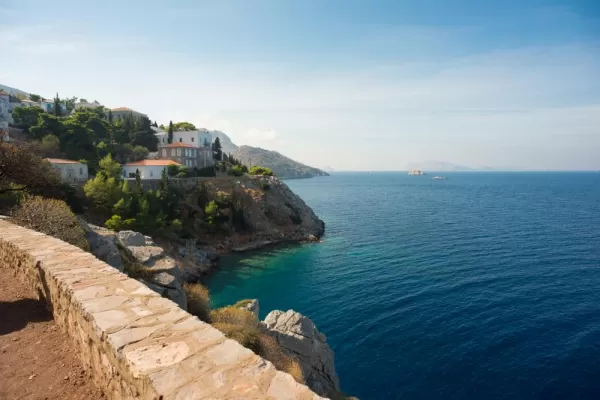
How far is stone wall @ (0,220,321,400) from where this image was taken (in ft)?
12.8

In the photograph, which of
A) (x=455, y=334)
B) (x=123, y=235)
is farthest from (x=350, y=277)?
(x=123, y=235)

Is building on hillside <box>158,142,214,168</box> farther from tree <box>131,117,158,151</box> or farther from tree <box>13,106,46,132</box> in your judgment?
tree <box>13,106,46,132</box>

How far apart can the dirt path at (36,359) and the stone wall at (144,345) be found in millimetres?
267

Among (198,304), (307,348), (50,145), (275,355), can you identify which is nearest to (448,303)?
(307,348)

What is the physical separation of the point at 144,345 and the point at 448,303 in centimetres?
3302

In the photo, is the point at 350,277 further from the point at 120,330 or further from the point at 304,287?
the point at 120,330

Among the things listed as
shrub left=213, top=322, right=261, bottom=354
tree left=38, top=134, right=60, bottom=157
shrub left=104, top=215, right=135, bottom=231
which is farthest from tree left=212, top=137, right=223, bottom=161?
shrub left=213, top=322, right=261, bottom=354

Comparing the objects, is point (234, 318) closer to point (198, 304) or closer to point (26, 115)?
point (198, 304)

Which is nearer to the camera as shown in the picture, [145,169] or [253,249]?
[253,249]

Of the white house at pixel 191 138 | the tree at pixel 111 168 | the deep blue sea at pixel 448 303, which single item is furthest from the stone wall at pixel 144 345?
the white house at pixel 191 138

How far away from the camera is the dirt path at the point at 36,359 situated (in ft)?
17.7

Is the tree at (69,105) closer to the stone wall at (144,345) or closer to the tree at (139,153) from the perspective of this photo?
the tree at (139,153)

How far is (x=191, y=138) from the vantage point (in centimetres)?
8531

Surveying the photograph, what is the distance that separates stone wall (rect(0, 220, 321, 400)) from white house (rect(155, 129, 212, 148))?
3219 inches
